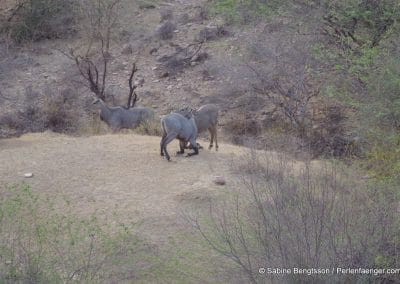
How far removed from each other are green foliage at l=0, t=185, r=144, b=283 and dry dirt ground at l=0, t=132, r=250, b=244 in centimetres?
36

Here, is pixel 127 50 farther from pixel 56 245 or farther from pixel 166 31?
pixel 56 245

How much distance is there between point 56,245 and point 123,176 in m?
2.40

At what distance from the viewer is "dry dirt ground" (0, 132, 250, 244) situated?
30.0ft

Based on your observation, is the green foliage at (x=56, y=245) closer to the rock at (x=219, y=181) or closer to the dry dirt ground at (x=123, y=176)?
A: the dry dirt ground at (x=123, y=176)

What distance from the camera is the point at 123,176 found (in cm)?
1035

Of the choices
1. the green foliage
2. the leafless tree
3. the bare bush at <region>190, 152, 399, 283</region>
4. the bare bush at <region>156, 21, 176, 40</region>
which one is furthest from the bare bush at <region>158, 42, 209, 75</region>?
the bare bush at <region>190, 152, 399, 283</region>

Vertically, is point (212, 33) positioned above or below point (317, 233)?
above

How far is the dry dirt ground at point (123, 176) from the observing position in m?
9.16

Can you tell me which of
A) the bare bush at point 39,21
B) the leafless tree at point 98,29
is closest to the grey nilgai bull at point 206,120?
the leafless tree at point 98,29

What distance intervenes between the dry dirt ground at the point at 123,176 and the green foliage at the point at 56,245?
36cm

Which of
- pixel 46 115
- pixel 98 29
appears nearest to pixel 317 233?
pixel 46 115

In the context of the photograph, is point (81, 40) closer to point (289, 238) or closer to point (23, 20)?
point (23, 20)

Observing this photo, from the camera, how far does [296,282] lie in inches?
247

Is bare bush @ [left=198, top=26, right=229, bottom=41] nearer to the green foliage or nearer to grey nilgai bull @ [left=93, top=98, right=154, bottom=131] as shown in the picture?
grey nilgai bull @ [left=93, top=98, right=154, bottom=131]
